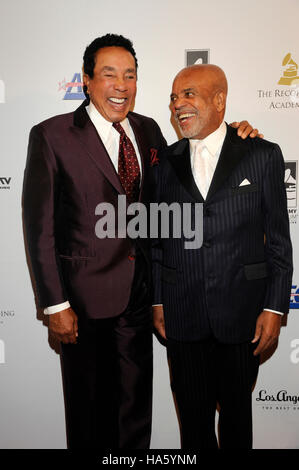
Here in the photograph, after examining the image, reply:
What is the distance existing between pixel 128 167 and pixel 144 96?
2.32 ft

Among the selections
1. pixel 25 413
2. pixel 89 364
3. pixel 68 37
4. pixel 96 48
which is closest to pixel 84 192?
pixel 96 48

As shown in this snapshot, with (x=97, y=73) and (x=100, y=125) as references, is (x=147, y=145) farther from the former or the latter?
(x=97, y=73)

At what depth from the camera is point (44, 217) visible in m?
1.85

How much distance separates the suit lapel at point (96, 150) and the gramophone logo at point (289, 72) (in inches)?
46.0

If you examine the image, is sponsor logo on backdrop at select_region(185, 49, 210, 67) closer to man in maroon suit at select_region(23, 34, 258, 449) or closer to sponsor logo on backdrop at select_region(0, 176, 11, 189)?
man in maroon suit at select_region(23, 34, 258, 449)

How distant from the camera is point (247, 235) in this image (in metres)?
1.82

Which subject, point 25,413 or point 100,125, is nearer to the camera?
point 100,125

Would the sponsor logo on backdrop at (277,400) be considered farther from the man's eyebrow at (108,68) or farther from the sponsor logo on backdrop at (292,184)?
the man's eyebrow at (108,68)

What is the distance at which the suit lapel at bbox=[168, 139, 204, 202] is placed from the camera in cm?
183

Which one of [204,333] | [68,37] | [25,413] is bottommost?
[25,413]

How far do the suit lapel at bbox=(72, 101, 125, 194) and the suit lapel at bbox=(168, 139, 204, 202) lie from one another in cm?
27

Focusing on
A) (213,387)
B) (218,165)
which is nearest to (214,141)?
(218,165)

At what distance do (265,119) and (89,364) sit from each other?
65.1 inches

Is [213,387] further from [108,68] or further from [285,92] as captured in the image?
[285,92]
